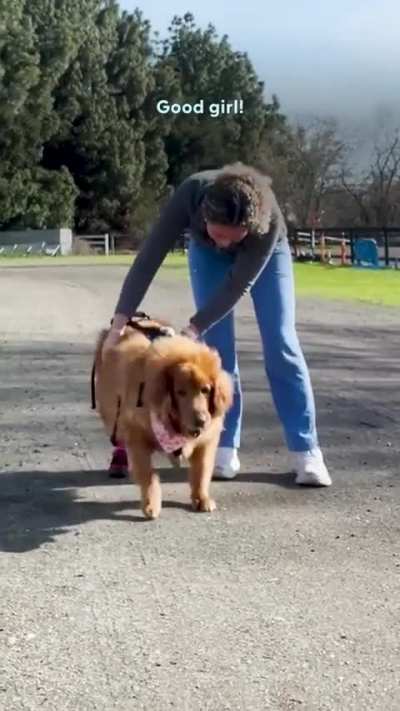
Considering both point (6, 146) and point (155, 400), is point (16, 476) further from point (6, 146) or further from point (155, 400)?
point (6, 146)

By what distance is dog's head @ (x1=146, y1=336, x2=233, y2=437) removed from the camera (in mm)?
4902

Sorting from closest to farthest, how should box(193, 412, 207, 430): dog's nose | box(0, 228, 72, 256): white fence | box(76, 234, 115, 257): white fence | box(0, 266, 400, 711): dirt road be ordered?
box(0, 266, 400, 711): dirt road < box(193, 412, 207, 430): dog's nose < box(0, 228, 72, 256): white fence < box(76, 234, 115, 257): white fence

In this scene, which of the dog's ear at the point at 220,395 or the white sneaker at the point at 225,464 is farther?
the white sneaker at the point at 225,464

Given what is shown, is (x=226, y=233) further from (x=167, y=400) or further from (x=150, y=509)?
(x=150, y=509)

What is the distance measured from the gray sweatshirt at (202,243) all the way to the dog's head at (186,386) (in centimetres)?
46

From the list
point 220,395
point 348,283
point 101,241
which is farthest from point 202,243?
point 101,241

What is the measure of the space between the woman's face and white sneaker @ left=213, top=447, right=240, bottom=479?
46.0 inches

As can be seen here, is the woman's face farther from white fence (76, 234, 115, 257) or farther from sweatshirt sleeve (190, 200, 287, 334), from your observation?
white fence (76, 234, 115, 257)

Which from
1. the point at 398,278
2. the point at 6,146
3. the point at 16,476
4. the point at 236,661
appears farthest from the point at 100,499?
the point at 6,146

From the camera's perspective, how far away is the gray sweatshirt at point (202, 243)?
5.44 m

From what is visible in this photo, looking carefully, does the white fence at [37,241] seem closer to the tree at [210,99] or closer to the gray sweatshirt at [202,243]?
the tree at [210,99]

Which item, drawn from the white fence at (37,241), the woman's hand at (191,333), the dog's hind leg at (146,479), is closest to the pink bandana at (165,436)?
the dog's hind leg at (146,479)

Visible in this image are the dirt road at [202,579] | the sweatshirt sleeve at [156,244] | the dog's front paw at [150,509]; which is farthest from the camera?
the sweatshirt sleeve at [156,244]

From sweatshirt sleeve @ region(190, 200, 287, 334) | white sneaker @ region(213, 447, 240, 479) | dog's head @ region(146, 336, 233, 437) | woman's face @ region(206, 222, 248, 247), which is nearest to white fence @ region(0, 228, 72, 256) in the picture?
white sneaker @ region(213, 447, 240, 479)
